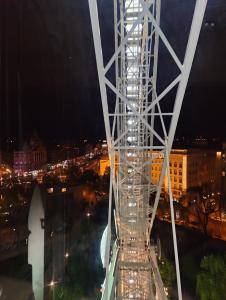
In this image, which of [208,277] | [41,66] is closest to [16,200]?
[41,66]

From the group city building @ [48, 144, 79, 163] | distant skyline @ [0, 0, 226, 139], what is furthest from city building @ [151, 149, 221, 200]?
city building @ [48, 144, 79, 163]

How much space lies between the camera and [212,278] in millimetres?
4629

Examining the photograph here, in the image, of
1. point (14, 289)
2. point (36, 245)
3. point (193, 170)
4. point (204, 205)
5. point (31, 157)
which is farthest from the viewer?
point (204, 205)

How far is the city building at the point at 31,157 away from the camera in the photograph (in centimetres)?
420

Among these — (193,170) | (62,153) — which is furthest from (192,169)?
(62,153)

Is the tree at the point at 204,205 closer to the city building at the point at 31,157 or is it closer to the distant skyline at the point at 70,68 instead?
the distant skyline at the point at 70,68

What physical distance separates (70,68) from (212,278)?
12.8 ft

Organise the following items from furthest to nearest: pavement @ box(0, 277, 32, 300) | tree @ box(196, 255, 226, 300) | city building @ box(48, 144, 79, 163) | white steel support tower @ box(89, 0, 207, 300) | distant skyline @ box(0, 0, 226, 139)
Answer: city building @ box(48, 144, 79, 163) → tree @ box(196, 255, 226, 300) → distant skyline @ box(0, 0, 226, 139) → pavement @ box(0, 277, 32, 300) → white steel support tower @ box(89, 0, 207, 300)

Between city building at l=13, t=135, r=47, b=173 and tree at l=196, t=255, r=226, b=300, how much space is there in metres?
2.94

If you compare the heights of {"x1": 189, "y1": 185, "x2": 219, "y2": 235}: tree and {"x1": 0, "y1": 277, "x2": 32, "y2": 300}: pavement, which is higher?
{"x1": 189, "y1": 185, "x2": 219, "y2": 235}: tree

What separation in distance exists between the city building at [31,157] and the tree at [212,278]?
9.64 ft

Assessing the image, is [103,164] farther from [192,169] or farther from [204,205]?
[204,205]

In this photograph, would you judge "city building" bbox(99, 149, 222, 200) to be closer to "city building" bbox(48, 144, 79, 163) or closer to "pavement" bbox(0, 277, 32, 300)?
"city building" bbox(48, 144, 79, 163)

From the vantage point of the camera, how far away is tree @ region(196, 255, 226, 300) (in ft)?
14.6
